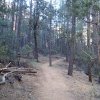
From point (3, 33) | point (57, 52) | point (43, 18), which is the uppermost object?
point (43, 18)

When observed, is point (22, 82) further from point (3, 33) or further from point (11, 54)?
point (3, 33)

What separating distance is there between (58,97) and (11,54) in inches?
413


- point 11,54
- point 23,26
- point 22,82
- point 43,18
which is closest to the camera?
point 22,82

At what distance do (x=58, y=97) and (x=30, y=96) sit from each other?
1477 mm

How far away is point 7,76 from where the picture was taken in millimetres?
13836

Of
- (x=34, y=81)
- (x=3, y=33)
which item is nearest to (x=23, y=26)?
(x=3, y=33)

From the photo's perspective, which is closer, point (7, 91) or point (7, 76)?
point (7, 91)

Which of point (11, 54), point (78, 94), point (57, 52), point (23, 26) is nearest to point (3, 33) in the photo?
point (11, 54)

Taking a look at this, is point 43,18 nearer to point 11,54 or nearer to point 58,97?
point 11,54

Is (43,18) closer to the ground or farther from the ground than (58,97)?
farther from the ground

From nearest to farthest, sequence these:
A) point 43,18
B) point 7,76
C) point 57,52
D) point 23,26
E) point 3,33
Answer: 1. point 7,76
2. point 3,33
3. point 43,18
4. point 23,26
5. point 57,52

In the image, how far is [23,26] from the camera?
4716 cm

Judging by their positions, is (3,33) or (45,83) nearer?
(45,83)

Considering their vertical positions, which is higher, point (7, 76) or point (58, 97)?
point (7, 76)
